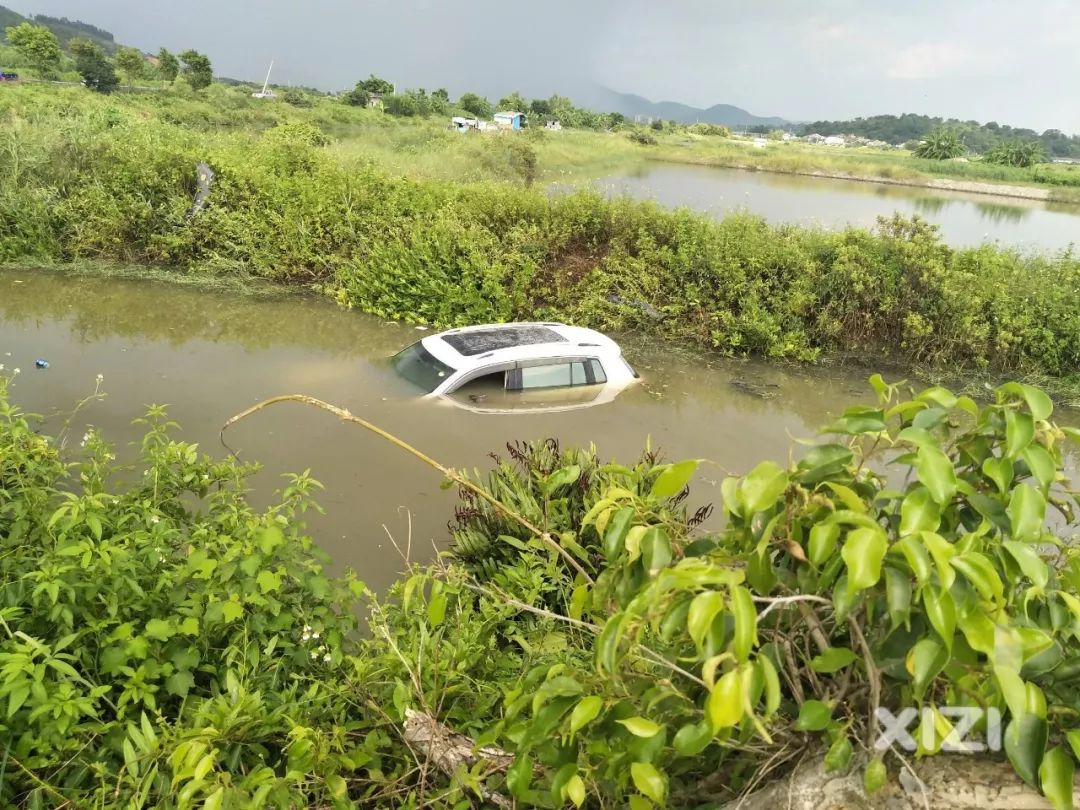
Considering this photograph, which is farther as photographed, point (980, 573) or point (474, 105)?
point (474, 105)

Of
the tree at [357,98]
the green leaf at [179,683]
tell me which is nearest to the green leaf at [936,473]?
the green leaf at [179,683]

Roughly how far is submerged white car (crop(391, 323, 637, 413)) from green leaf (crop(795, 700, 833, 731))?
646 centimetres

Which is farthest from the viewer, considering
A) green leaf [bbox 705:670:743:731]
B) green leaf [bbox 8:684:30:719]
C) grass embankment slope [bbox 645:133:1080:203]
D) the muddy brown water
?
grass embankment slope [bbox 645:133:1080:203]

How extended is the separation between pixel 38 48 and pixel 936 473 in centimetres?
8574

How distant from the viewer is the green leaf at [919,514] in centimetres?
129

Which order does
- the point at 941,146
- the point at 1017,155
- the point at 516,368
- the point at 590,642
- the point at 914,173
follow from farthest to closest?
1. the point at 941,146
2. the point at 1017,155
3. the point at 914,173
4. the point at 516,368
5. the point at 590,642

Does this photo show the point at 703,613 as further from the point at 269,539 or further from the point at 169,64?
the point at 169,64

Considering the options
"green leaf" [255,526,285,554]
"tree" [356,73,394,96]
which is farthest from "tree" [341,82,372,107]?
"green leaf" [255,526,285,554]

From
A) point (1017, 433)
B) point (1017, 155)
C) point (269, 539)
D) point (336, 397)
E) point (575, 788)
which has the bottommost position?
point (336, 397)

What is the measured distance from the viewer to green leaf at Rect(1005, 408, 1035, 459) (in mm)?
1419

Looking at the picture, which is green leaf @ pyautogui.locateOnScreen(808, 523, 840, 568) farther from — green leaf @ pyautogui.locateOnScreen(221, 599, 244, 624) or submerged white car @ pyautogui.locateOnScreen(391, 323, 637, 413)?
submerged white car @ pyautogui.locateOnScreen(391, 323, 637, 413)

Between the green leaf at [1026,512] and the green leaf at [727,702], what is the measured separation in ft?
2.26

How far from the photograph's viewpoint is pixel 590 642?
148 inches

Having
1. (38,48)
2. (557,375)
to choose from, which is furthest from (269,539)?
(38,48)
